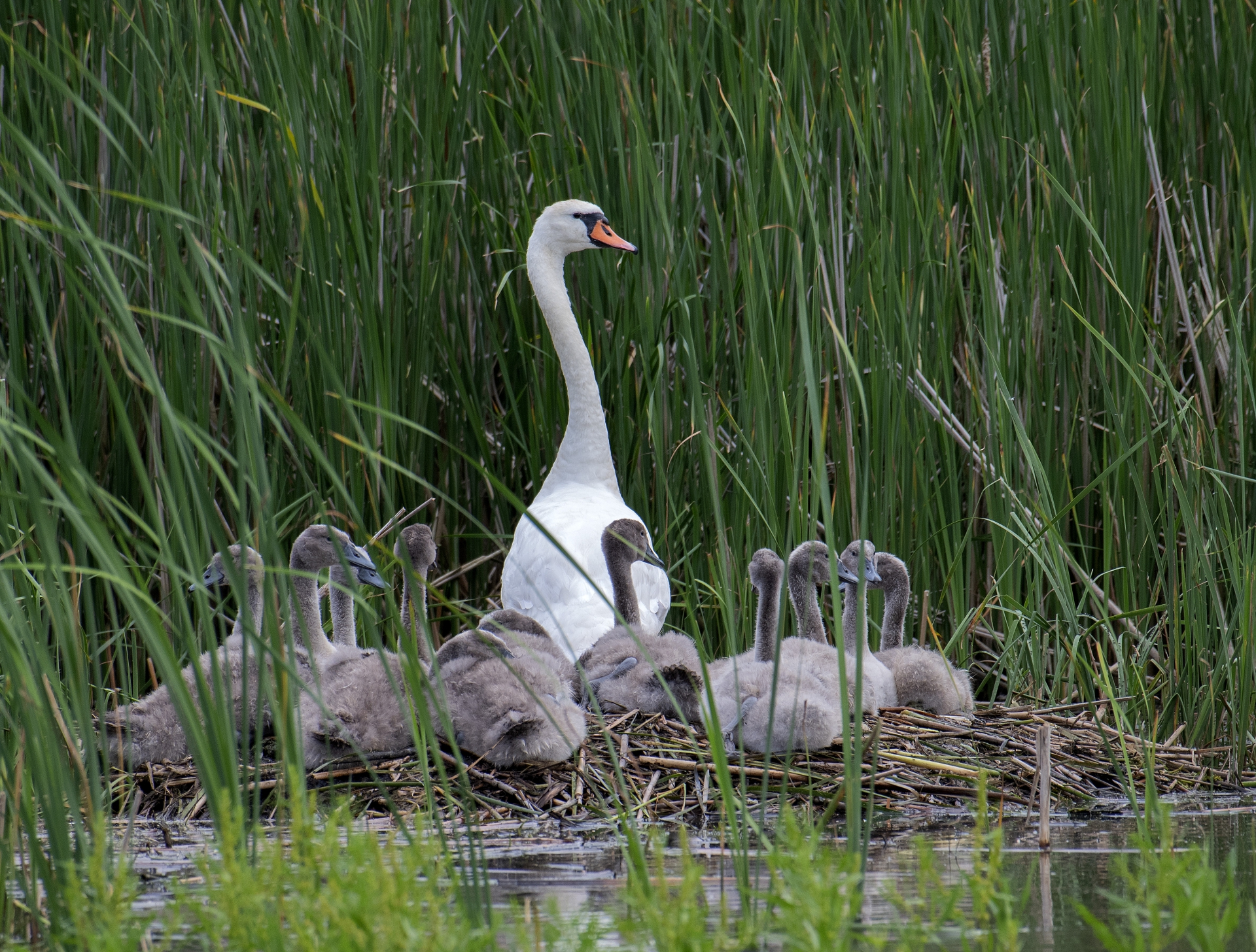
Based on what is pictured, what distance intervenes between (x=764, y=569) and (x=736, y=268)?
5.17ft

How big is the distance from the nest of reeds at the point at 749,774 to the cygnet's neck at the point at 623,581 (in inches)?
23.8

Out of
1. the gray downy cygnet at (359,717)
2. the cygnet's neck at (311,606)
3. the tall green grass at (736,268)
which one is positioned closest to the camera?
the gray downy cygnet at (359,717)

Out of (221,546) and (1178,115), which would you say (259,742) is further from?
(1178,115)

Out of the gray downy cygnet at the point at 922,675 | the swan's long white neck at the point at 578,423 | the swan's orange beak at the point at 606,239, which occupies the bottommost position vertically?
the gray downy cygnet at the point at 922,675

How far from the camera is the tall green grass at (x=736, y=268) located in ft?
16.5

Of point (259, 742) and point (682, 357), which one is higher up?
point (682, 357)

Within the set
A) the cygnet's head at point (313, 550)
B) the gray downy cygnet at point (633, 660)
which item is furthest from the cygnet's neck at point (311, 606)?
the gray downy cygnet at point (633, 660)

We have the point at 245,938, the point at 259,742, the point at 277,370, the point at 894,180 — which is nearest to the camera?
Result: the point at 245,938

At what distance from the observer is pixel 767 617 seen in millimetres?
4828

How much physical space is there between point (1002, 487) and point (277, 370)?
8.37 feet

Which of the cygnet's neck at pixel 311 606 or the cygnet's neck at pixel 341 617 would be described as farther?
the cygnet's neck at pixel 341 617

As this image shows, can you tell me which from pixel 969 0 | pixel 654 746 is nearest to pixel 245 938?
pixel 654 746

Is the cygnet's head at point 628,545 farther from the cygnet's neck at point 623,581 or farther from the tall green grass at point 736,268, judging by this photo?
the tall green grass at point 736,268

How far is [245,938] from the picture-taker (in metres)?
1.95
